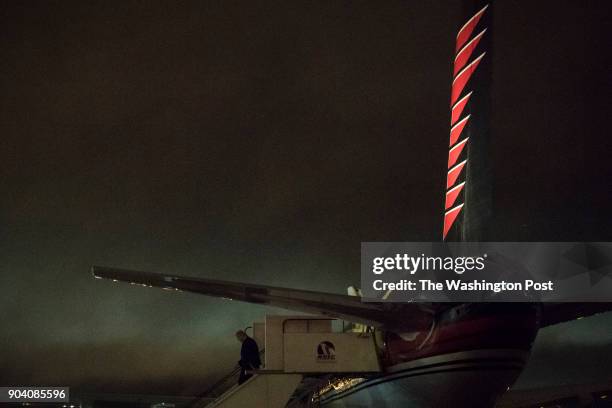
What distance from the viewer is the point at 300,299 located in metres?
21.4

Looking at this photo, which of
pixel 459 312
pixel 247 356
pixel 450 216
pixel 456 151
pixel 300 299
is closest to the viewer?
pixel 300 299

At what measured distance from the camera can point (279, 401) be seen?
2239 centimetres

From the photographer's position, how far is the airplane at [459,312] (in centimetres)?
2097

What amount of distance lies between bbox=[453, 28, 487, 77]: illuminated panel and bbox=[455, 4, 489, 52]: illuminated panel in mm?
226

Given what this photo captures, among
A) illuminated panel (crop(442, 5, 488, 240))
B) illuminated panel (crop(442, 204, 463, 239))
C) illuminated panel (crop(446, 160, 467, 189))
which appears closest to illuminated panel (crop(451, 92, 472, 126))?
illuminated panel (crop(442, 5, 488, 240))

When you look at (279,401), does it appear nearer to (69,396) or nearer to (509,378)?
(509,378)

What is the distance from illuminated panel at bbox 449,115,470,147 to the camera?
22.8 m

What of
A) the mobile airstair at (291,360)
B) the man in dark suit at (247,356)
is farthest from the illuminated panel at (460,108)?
the man in dark suit at (247,356)

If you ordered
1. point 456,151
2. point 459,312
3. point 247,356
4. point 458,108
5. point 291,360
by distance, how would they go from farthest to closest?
1. point 458,108
2. point 456,151
3. point 247,356
4. point 291,360
5. point 459,312

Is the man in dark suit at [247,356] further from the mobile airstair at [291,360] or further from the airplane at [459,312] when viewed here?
the airplane at [459,312]

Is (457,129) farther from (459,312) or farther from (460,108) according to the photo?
(459,312)

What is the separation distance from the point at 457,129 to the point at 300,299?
6406mm

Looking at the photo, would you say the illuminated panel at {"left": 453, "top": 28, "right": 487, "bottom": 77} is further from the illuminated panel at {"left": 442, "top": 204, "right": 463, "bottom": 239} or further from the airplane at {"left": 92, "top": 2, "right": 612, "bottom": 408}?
the illuminated panel at {"left": 442, "top": 204, "right": 463, "bottom": 239}

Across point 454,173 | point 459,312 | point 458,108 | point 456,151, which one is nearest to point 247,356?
point 459,312
